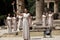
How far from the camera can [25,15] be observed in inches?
685

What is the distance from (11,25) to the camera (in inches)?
1131

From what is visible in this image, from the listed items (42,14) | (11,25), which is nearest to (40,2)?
(42,14)

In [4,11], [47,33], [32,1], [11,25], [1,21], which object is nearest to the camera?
[47,33]

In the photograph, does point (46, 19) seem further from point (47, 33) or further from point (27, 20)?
point (27, 20)

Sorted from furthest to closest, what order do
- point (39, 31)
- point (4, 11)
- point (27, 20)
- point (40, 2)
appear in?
point (4, 11), point (40, 2), point (39, 31), point (27, 20)

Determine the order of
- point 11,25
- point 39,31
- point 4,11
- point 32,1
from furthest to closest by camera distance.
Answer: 1. point 32,1
2. point 4,11
3. point 11,25
4. point 39,31

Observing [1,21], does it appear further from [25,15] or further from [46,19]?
[25,15]

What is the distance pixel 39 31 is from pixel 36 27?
99 cm

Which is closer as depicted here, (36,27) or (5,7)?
(36,27)

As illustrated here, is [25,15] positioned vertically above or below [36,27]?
above

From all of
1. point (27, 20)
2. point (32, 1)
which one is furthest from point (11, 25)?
point (32, 1)

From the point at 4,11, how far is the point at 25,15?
38.2 m

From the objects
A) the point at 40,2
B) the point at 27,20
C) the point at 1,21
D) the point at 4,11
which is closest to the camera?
the point at 27,20

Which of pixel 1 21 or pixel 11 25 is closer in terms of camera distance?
pixel 11 25
